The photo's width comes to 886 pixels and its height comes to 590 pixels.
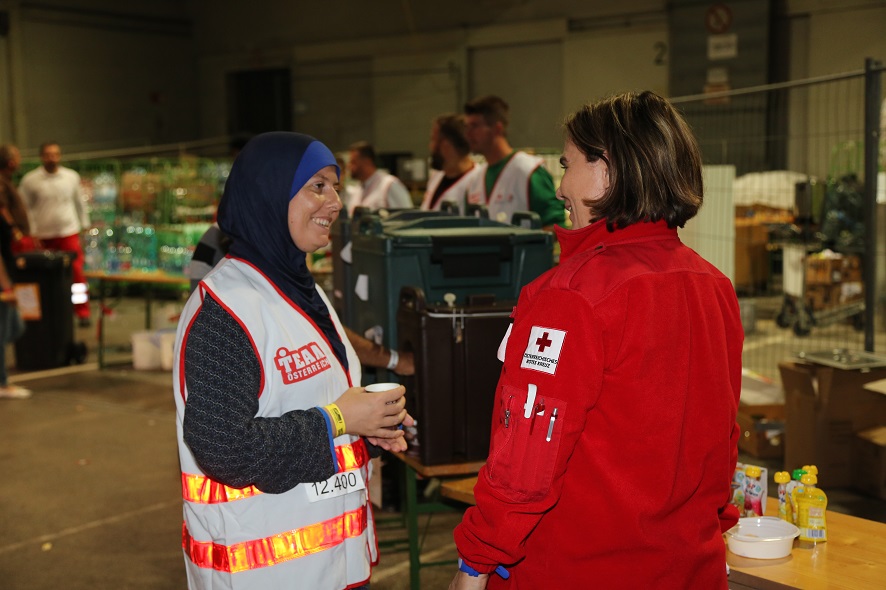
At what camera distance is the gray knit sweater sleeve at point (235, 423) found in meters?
1.87

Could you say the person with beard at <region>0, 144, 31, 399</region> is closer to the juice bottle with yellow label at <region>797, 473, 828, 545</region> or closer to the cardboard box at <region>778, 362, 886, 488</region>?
the cardboard box at <region>778, 362, 886, 488</region>

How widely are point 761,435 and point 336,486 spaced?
154 inches

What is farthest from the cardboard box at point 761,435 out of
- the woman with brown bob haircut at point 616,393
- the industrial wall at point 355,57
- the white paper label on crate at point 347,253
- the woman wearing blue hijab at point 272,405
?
the industrial wall at point 355,57

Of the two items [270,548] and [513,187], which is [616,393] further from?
[513,187]

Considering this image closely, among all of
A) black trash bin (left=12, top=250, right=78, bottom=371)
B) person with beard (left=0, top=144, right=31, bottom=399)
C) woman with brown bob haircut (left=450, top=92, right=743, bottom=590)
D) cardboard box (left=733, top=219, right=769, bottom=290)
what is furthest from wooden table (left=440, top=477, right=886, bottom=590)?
cardboard box (left=733, top=219, right=769, bottom=290)

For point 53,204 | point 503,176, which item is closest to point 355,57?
point 53,204

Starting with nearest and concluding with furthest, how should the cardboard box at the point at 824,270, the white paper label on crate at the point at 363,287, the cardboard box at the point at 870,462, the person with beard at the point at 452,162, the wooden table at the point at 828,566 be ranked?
the wooden table at the point at 828,566, the white paper label on crate at the point at 363,287, the cardboard box at the point at 870,462, the person with beard at the point at 452,162, the cardboard box at the point at 824,270

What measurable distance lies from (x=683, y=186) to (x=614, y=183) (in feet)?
0.41

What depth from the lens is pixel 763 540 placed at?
2.40 metres

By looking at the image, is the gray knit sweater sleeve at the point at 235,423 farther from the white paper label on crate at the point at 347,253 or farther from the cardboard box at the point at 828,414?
the cardboard box at the point at 828,414

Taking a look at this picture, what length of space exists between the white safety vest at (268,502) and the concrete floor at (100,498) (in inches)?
84.3

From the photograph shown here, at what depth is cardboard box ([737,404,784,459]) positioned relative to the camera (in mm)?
5406

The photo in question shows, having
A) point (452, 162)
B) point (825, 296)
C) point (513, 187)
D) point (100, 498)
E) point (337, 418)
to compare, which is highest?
point (452, 162)

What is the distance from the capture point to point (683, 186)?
1696mm
